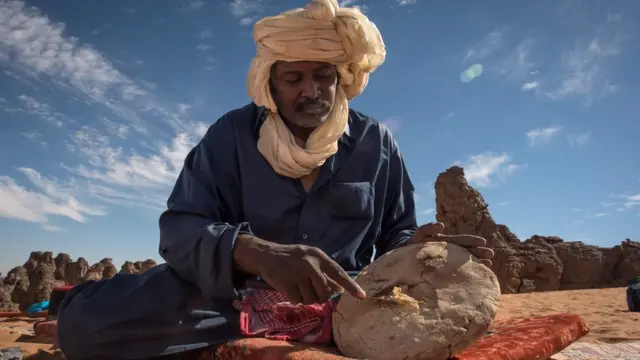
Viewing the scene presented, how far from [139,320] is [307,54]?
4.63 ft

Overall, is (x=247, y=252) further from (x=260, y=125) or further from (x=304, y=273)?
(x=260, y=125)

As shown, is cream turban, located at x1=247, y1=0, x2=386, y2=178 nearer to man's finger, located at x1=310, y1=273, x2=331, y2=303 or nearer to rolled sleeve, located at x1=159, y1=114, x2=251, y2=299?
rolled sleeve, located at x1=159, y1=114, x2=251, y2=299

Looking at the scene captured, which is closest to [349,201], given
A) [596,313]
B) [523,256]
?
[596,313]

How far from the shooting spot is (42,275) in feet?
74.7

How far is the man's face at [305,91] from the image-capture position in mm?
2301

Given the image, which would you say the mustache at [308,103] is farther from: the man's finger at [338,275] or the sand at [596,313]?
the sand at [596,313]

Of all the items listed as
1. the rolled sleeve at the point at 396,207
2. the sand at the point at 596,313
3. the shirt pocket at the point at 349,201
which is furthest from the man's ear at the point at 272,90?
the sand at the point at 596,313

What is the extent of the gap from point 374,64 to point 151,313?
1.72m

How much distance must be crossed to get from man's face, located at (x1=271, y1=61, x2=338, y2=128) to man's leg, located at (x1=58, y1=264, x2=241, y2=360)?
0.95 metres

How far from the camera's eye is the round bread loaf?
175 cm

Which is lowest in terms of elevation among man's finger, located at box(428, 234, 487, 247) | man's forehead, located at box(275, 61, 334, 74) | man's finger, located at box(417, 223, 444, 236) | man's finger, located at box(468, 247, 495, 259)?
man's finger, located at box(468, 247, 495, 259)

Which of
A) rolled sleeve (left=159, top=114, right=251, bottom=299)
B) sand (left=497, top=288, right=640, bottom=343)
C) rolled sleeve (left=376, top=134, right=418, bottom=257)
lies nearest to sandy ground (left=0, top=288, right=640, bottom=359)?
sand (left=497, top=288, right=640, bottom=343)

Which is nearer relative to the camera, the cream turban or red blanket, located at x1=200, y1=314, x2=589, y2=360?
red blanket, located at x1=200, y1=314, x2=589, y2=360

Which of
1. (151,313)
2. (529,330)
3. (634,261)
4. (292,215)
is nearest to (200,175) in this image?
(292,215)
